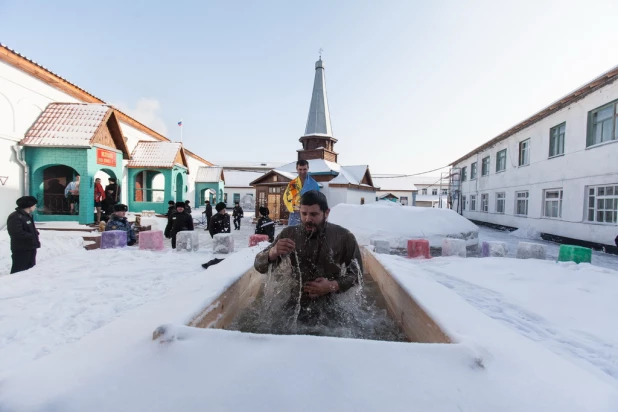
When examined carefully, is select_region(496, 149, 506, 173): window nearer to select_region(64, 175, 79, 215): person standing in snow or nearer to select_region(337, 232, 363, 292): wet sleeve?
select_region(337, 232, 363, 292): wet sleeve

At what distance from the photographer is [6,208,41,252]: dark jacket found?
467 cm

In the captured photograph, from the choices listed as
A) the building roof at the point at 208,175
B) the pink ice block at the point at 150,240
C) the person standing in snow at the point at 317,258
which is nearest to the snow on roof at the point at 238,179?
the building roof at the point at 208,175

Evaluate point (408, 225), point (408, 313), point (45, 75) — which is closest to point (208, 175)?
point (45, 75)

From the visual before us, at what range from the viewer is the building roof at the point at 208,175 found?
27.5 m

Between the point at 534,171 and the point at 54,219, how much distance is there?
20.5 meters

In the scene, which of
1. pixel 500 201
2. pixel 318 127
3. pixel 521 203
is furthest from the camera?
pixel 318 127

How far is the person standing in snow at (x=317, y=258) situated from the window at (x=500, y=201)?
1905 cm

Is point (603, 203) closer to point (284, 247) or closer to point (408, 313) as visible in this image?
point (408, 313)

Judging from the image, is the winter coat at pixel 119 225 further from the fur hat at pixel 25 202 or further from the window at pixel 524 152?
the window at pixel 524 152

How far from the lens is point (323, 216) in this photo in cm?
294

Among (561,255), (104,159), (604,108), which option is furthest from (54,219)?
(604,108)

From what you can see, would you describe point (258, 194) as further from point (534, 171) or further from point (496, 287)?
point (496, 287)

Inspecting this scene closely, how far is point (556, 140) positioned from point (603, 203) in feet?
13.4

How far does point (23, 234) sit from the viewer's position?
476 centimetres
